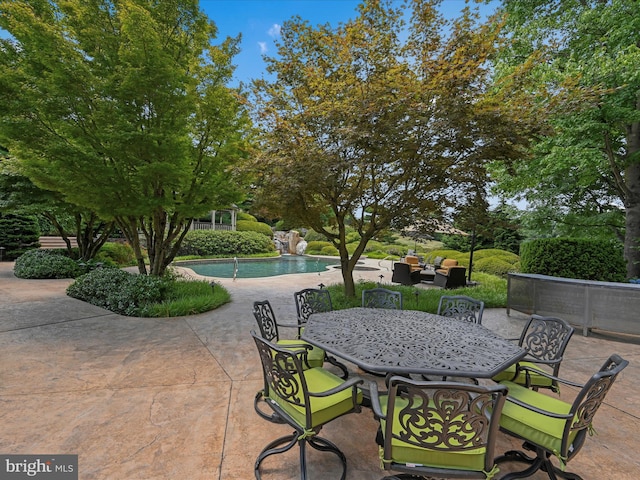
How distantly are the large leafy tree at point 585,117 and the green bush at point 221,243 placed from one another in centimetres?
1379

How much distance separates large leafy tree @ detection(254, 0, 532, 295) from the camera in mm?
4289

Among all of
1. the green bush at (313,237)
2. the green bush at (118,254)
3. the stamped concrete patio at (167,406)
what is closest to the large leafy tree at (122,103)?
the stamped concrete patio at (167,406)

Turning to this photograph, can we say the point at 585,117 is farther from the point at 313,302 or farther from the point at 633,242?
the point at 313,302

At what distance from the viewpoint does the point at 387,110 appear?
4.35 metres

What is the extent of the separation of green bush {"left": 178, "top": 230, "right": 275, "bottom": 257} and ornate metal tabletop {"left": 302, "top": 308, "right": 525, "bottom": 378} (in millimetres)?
14844

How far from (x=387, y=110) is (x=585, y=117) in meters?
6.30

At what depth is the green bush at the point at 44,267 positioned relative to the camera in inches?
340

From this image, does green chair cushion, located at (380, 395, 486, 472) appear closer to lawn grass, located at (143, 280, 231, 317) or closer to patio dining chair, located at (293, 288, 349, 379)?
patio dining chair, located at (293, 288, 349, 379)

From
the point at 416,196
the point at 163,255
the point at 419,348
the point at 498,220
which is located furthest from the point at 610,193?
the point at 163,255

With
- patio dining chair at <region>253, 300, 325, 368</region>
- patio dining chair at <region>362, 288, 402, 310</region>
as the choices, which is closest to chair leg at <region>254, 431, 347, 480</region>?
patio dining chair at <region>253, 300, 325, 368</region>

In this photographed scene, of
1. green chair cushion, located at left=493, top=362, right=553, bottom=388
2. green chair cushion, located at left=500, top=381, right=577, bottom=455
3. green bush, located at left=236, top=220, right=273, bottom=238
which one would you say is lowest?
green chair cushion, located at left=493, top=362, right=553, bottom=388

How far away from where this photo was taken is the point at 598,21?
7035mm

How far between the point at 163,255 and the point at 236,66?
460cm

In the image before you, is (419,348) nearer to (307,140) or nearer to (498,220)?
(307,140)
